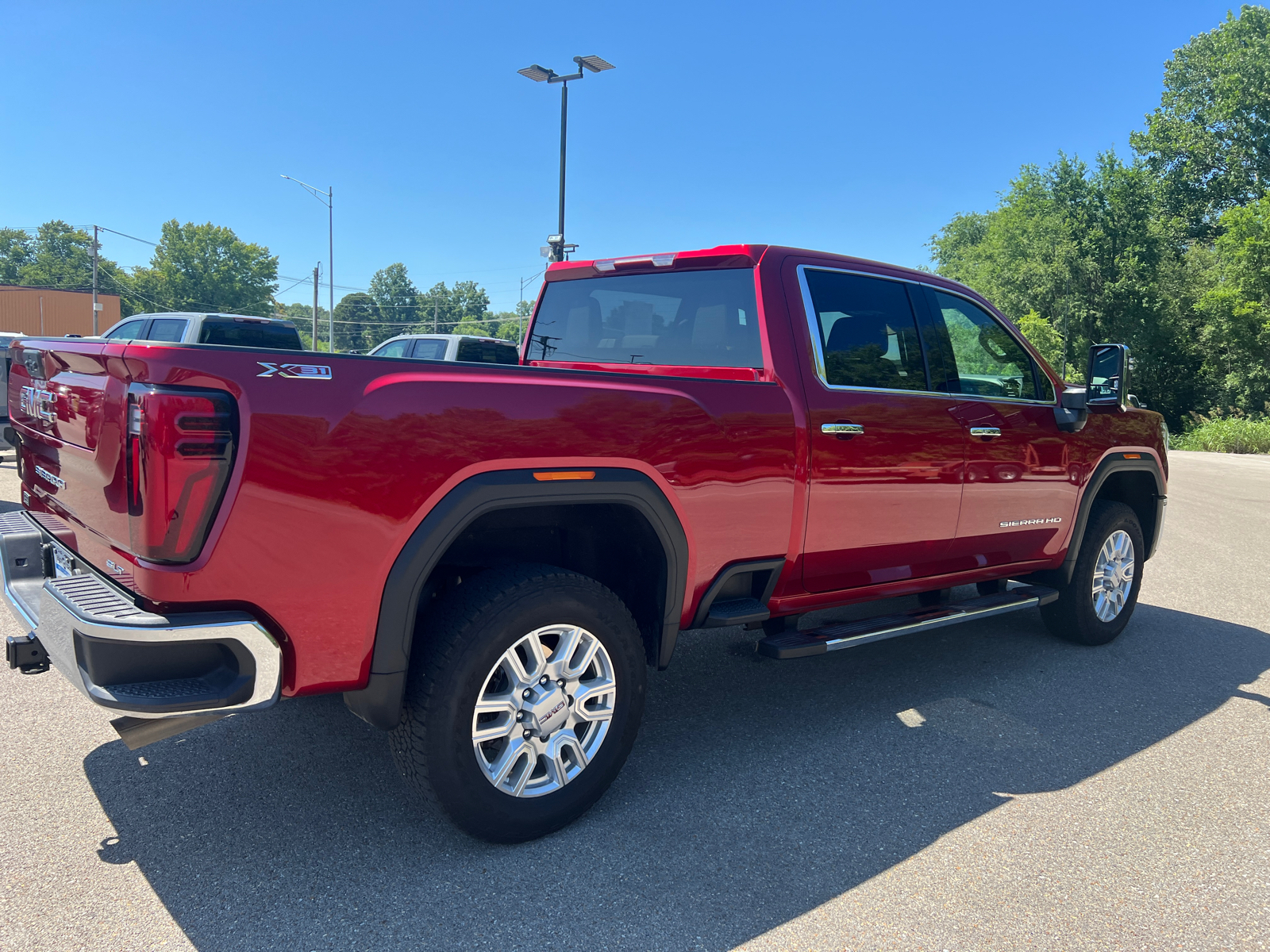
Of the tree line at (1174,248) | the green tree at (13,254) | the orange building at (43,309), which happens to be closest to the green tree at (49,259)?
the green tree at (13,254)

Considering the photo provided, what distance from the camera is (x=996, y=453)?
442cm

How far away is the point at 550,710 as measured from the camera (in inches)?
115

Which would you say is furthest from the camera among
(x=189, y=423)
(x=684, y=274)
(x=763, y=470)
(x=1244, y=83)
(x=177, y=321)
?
(x=1244, y=83)

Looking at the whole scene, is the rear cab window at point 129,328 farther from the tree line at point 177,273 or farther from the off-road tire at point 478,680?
the tree line at point 177,273

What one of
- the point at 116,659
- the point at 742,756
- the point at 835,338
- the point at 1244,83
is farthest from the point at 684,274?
the point at 1244,83

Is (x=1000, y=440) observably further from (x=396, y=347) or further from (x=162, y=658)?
(x=396, y=347)

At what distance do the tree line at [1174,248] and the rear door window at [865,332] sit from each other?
35.1m

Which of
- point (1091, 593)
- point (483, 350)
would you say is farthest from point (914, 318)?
point (483, 350)

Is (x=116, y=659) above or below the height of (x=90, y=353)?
below

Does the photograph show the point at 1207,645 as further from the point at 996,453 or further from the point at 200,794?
the point at 200,794

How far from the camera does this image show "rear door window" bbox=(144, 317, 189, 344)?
13664 millimetres

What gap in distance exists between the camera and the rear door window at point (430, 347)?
546 inches

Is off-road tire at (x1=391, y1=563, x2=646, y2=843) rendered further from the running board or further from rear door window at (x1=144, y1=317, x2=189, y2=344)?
rear door window at (x1=144, y1=317, x2=189, y2=344)

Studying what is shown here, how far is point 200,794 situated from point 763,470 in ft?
7.64
